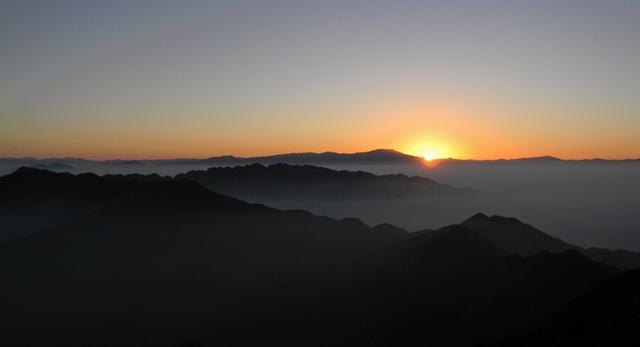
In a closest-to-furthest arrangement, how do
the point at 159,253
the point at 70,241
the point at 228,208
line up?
the point at 159,253 < the point at 70,241 < the point at 228,208

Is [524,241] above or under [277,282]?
above

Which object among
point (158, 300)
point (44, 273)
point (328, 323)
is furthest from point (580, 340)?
point (44, 273)

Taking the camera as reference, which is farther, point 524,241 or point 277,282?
point 524,241

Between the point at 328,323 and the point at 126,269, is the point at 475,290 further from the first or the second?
the point at 126,269

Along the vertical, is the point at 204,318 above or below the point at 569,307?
below

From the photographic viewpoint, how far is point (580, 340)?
44.4 meters

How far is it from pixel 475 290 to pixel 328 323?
2207cm

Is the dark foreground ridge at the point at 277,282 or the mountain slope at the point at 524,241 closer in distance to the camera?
the dark foreground ridge at the point at 277,282

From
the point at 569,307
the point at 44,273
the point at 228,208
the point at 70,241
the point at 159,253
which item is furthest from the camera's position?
the point at 228,208

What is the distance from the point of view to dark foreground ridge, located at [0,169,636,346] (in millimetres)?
66062

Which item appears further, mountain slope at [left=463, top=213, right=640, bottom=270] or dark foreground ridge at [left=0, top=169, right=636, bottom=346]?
mountain slope at [left=463, top=213, right=640, bottom=270]

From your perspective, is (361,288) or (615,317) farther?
(361,288)

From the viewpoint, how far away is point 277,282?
90375mm

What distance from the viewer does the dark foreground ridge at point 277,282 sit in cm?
6606
